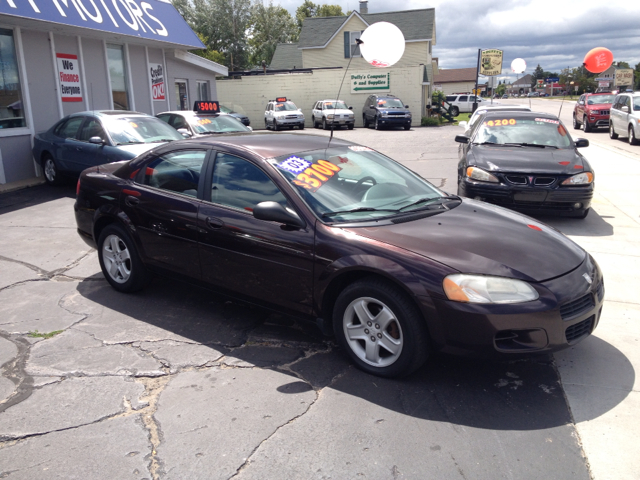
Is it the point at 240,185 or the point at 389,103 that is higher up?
the point at 389,103

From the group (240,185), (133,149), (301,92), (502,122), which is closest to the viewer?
(240,185)

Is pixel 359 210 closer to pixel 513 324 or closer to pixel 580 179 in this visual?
pixel 513 324

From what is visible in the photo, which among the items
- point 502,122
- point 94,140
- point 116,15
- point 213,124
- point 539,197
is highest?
point 116,15

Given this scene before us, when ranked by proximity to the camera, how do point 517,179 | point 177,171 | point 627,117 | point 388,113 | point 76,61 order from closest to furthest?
point 177,171 → point 517,179 → point 76,61 → point 627,117 → point 388,113

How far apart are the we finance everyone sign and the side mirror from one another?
420 inches

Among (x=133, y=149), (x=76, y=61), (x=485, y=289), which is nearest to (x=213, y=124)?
(x=133, y=149)

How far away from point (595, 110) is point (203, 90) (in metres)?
16.7

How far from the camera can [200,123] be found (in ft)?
40.9

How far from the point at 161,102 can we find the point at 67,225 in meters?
9.62

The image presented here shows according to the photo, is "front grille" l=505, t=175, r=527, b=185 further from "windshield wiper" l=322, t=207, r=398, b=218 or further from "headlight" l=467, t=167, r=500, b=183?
"windshield wiper" l=322, t=207, r=398, b=218

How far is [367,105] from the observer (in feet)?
106

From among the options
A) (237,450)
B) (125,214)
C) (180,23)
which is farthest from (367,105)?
(237,450)

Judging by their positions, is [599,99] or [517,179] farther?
[599,99]

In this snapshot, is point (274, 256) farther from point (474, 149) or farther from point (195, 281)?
point (474, 149)
